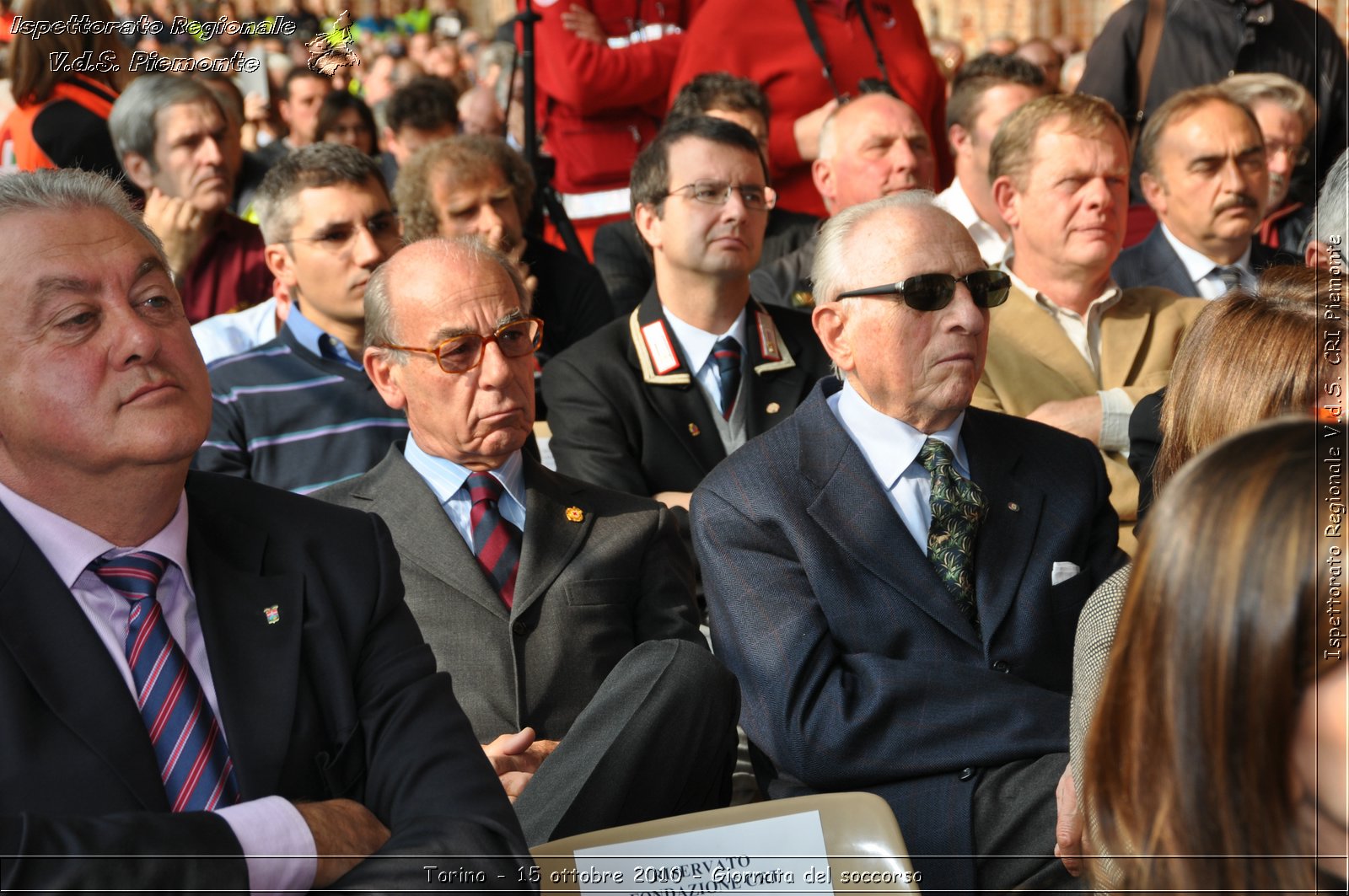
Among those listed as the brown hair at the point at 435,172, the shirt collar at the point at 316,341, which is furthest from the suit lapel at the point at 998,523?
the brown hair at the point at 435,172

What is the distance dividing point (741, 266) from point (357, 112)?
3.51 m

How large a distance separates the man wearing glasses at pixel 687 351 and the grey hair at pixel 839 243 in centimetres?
74

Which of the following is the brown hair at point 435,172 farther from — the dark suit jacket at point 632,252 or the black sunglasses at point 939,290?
the black sunglasses at point 939,290

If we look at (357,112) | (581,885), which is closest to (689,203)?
(581,885)

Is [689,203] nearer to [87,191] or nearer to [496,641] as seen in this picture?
[496,641]

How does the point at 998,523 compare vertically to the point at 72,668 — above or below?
below

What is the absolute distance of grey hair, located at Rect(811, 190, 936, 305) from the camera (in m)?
2.70

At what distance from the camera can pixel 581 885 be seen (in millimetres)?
1704

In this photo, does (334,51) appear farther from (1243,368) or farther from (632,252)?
(1243,368)

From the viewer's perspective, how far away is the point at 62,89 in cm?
441

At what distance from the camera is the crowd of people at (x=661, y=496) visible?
1292 millimetres

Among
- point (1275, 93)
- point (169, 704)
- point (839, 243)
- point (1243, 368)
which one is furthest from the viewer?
point (1275, 93)

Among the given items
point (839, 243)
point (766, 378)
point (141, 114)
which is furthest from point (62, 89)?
point (839, 243)

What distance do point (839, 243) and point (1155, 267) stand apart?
193 centimetres
